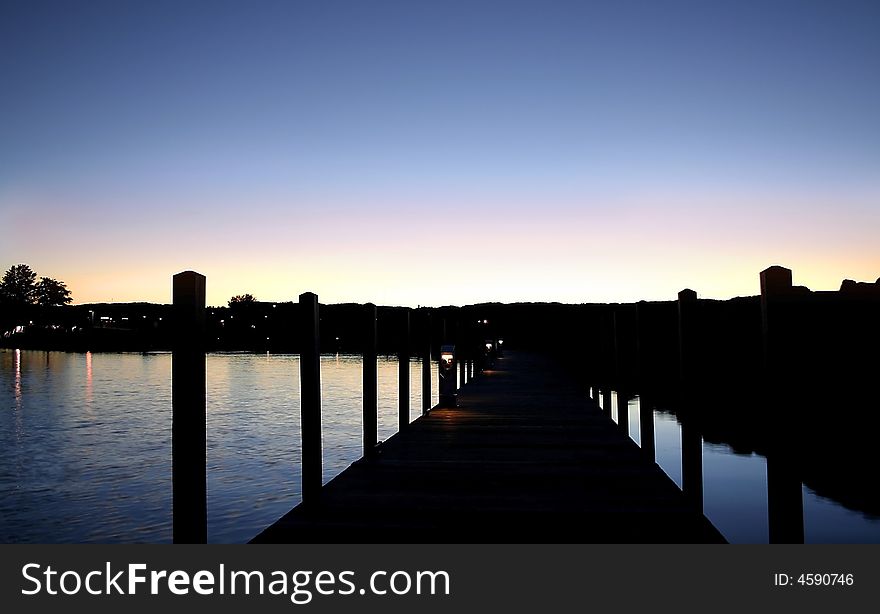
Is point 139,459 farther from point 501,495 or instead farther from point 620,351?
point 501,495

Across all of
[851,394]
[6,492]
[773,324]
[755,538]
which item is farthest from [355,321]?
[851,394]

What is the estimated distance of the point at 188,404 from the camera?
418 cm

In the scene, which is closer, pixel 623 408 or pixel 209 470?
pixel 623 408

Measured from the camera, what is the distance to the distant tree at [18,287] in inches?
7608

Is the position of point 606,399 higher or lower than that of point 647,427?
lower

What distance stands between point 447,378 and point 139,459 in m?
7.30

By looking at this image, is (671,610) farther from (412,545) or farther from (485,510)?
(485,510)

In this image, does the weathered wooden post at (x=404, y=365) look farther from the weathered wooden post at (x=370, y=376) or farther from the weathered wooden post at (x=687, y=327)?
the weathered wooden post at (x=687, y=327)

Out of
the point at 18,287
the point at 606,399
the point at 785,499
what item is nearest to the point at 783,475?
the point at 785,499

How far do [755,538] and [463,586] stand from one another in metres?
7.76

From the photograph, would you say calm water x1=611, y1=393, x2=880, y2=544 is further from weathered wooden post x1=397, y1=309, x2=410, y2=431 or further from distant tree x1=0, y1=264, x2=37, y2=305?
distant tree x1=0, y1=264, x2=37, y2=305

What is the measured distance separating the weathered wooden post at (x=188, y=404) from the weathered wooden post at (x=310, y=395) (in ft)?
5.75

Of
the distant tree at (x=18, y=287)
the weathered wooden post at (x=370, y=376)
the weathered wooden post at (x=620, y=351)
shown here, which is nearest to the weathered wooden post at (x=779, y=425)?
the weathered wooden post at (x=370, y=376)

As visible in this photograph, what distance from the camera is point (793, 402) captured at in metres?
4.32
